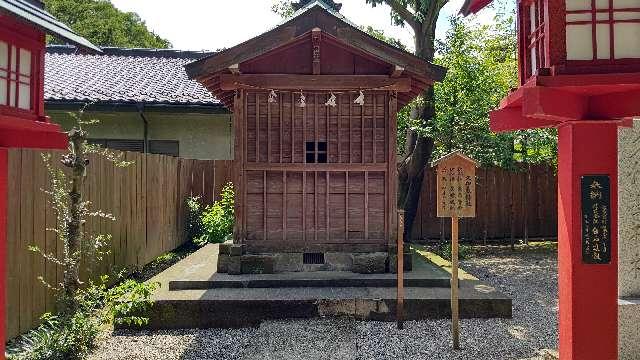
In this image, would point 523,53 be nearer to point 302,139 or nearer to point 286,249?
point 302,139

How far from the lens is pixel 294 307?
23.1 feet

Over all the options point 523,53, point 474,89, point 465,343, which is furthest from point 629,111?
point 474,89

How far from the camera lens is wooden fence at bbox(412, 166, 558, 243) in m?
14.5

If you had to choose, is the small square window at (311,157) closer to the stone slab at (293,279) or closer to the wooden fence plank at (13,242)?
the stone slab at (293,279)

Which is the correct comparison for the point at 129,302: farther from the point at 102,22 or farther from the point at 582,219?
the point at 102,22

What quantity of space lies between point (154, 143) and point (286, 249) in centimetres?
850

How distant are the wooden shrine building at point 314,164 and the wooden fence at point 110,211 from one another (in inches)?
90.6

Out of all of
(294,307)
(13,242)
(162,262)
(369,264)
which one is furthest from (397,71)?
(162,262)

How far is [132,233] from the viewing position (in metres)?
9.79

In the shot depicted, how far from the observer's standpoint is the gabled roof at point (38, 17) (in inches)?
156

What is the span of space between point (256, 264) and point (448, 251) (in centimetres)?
581

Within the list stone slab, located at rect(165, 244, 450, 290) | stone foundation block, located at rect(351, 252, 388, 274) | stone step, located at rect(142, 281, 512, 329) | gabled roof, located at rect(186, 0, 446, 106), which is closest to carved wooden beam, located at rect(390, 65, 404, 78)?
gabled roof, located at rect(186, 0, 446, 106)

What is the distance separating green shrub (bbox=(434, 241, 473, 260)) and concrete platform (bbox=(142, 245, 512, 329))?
439cm

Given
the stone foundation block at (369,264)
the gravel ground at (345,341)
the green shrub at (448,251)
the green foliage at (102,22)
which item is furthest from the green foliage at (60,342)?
the green foliage at (102,22)
